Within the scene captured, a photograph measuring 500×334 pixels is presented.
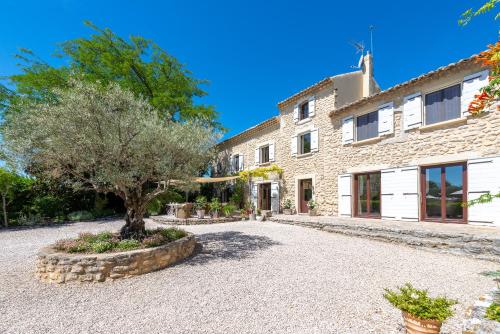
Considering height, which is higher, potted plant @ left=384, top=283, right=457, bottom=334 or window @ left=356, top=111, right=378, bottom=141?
window @ left=356, top=111, right=378, bottom=141

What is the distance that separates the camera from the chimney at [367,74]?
45.0 feet

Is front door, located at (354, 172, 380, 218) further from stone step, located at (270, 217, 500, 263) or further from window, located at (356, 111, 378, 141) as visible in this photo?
stone step, located at (270, 217, 500, 263)

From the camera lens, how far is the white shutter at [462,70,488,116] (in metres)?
7.77

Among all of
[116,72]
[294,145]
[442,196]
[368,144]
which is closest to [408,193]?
[442,196]

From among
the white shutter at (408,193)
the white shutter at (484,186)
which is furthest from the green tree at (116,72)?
the white shutter at (484,186)

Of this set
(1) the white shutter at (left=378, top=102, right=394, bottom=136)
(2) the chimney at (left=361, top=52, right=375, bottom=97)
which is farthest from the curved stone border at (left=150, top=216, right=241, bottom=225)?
(2) the chimney at (left=361, top=52, right=375, bottom=97)

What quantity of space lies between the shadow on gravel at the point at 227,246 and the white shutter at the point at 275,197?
6364mm

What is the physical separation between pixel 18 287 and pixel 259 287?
481 cm

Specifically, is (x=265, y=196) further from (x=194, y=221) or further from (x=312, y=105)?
(x=312, y=105)

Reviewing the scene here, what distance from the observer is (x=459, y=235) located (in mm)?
6609

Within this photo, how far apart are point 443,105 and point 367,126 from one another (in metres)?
3.05

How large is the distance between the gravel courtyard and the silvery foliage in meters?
2.47

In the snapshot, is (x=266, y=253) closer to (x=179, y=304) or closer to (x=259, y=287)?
(x=259, y=287)

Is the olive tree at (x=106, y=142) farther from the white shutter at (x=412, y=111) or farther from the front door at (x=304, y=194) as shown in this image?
the front door at (x=304, y=194)
